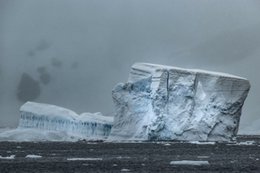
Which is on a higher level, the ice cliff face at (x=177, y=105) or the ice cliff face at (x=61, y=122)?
the ice cliff face at (x=177, y=105)

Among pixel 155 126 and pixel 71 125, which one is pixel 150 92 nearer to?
pixel 155 126

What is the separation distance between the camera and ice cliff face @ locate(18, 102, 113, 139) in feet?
82.7

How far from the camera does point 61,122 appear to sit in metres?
25.5

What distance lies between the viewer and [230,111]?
23.8 meters

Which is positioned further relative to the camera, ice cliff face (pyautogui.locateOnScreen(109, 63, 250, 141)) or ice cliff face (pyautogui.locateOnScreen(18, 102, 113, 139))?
ice cliff face (pyautogui.locateOnScreen(18, 102, 113, 139))

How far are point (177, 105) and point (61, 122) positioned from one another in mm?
5397

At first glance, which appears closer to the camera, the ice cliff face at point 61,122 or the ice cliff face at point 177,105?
the ice cliff face at point 177,105

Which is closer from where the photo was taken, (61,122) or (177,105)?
(177,105)

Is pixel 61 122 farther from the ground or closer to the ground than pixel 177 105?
closer to the ground

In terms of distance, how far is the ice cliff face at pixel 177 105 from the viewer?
23031 mm

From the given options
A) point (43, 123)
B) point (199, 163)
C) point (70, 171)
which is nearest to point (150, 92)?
point (43, 123)

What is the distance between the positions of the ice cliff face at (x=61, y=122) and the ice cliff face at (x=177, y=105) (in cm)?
151

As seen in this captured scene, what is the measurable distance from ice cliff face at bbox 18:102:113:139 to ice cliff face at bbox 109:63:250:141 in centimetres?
151

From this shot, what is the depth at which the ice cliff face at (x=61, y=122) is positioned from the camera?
25.2 metres
